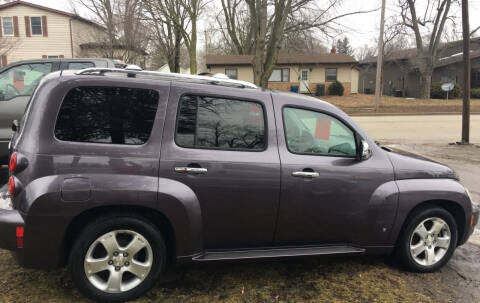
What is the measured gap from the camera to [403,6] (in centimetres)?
3103

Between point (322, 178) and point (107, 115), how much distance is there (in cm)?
185

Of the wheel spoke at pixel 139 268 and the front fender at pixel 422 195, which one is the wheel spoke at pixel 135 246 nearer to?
the wheel spoke at pixel 139 268

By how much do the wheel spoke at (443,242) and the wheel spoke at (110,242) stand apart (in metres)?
3.01

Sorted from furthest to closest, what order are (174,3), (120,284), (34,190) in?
(174,3) < (120,284) < (34,190)

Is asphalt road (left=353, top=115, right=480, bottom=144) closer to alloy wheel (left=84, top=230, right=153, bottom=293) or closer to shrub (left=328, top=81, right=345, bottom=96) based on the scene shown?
alloy wheel (left=84, top=230, right=153, bottom=293)

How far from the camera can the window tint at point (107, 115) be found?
275 centimetres

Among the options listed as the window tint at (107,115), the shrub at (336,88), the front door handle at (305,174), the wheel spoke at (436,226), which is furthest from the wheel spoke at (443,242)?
the shrub at (336,88)

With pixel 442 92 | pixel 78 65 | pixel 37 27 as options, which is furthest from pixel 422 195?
pixel 442 92

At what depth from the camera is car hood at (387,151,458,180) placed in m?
3.45

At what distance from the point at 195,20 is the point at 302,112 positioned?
61.7ft

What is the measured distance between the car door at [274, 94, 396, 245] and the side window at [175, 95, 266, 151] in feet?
0.71

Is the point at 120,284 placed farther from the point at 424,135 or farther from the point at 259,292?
the point at 424,135

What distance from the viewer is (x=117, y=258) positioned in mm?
2818

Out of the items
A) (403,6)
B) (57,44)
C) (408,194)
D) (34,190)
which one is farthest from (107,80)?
(403,6)
